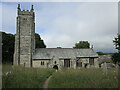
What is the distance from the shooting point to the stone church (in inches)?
1615

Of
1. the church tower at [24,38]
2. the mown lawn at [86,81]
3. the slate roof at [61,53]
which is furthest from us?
the slate roof at [61,53]

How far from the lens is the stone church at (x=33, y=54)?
1615 inches

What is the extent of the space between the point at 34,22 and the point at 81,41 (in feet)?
91.8

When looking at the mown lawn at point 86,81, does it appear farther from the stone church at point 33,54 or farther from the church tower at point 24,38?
the church tower at point 24,38

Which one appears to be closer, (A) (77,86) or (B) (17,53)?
(A) (77,86)

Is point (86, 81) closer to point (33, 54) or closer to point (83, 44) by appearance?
point (33, 54)

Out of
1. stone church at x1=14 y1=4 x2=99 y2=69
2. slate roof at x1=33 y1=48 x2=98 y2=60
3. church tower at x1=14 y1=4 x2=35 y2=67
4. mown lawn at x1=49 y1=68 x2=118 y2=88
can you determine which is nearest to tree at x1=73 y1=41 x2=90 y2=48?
slate roof at x1=33 y1=48 x2=98 y2=60

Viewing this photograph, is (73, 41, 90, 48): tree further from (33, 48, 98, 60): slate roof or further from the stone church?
the stone church

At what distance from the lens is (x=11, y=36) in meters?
54.9

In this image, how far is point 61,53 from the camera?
43406 mm

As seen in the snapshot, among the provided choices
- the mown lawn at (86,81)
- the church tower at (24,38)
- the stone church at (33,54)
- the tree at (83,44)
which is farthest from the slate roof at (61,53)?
the mown lawn at (86,81)

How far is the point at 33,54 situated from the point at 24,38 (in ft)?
13.7

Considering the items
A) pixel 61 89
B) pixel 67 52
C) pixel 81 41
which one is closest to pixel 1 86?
pixel 61 89

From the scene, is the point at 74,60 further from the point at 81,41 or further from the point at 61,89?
the point at 61,89
